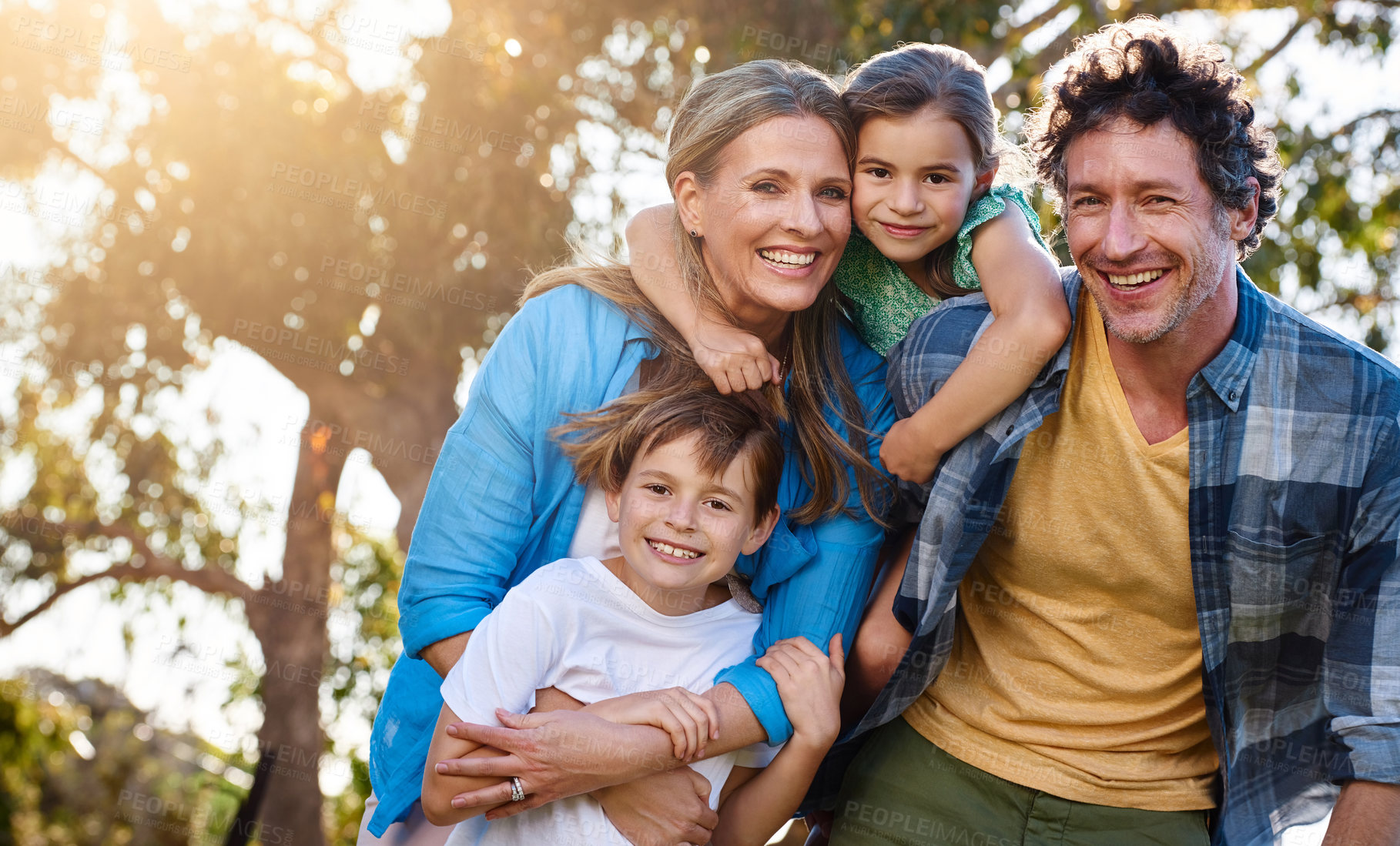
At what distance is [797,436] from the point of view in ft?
8.98

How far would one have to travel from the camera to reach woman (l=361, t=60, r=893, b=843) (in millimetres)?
2580

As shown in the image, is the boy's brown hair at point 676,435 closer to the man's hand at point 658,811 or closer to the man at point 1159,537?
the man at point 1159,537

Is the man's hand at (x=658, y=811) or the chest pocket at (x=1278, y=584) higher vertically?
the chest pocket at (x=1278, y=584)

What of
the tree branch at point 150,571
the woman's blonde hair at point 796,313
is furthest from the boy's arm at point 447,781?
the tree branch at point 150,571

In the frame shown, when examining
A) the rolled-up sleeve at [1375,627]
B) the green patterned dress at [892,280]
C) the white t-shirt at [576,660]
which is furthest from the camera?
the green patterned dress at [892,280]

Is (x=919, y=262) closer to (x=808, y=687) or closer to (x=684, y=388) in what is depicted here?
(x=684, y=388)

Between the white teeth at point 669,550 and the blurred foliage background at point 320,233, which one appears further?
the blurred foliage background at point 320,233

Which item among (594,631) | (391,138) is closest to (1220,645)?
(594,631)

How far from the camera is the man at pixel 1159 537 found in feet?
7.56

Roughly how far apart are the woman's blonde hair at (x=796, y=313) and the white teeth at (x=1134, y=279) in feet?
2.27

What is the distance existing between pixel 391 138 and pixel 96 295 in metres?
2.59

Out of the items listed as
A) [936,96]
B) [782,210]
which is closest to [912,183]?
[936,96]

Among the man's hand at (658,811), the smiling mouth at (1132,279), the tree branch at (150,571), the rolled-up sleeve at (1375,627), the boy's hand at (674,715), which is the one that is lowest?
the man's hand at (658,811)

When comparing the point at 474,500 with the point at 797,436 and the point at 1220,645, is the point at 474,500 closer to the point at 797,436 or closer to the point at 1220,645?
the point at 797,436
